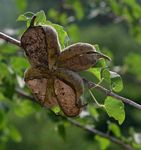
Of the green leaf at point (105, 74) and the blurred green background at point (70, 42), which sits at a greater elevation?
the green leaf at point (105, 74)

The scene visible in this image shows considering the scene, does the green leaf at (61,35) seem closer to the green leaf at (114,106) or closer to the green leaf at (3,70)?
the green leaf at (114,106)

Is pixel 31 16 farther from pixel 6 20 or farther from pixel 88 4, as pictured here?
pixel 6 20

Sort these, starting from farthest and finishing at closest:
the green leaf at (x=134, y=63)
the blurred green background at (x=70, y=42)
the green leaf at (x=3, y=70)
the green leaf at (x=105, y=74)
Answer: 1. the green leaf at (x=134, y=63)
2. the blurred green background at (x=70, y=42)
3. the green leaf at (x=3, y=70)
4. the green leaf at (x=105, y=74)

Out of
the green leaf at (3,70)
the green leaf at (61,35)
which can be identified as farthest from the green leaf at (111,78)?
the green leaf at (3,70)

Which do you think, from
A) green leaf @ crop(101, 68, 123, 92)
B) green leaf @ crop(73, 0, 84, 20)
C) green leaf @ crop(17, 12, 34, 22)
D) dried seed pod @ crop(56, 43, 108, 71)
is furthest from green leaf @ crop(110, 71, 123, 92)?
green leaf @ crop(73, 0, 84, 20)

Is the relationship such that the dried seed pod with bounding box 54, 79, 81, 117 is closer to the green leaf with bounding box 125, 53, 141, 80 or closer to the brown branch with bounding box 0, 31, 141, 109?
the brown branch with bounding box 0, 31, 141, 109

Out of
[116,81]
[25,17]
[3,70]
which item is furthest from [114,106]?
[3,70]
